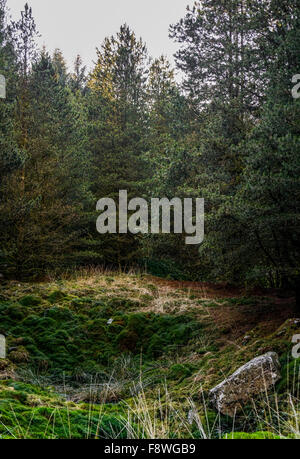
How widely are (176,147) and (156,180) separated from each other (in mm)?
1631

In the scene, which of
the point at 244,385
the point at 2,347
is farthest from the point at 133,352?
the point at 244,385

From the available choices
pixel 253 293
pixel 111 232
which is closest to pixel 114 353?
pixel 253 293

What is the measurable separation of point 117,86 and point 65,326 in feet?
44.1

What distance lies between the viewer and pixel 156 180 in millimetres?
12844

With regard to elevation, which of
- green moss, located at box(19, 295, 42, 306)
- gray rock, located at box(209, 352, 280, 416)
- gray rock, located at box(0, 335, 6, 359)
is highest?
gray rock, located at box(209, 352, 280, 416)

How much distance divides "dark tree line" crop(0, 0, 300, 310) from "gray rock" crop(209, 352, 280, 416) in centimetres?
225

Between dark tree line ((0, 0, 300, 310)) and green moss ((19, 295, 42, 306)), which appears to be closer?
dark tree line ((0, 0, 300, 310))

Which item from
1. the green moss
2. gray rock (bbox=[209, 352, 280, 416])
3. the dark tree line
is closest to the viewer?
gray rock (bbox=[209, 352, 280, 416])

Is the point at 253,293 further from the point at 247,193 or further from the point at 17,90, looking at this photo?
the point at 17,90
